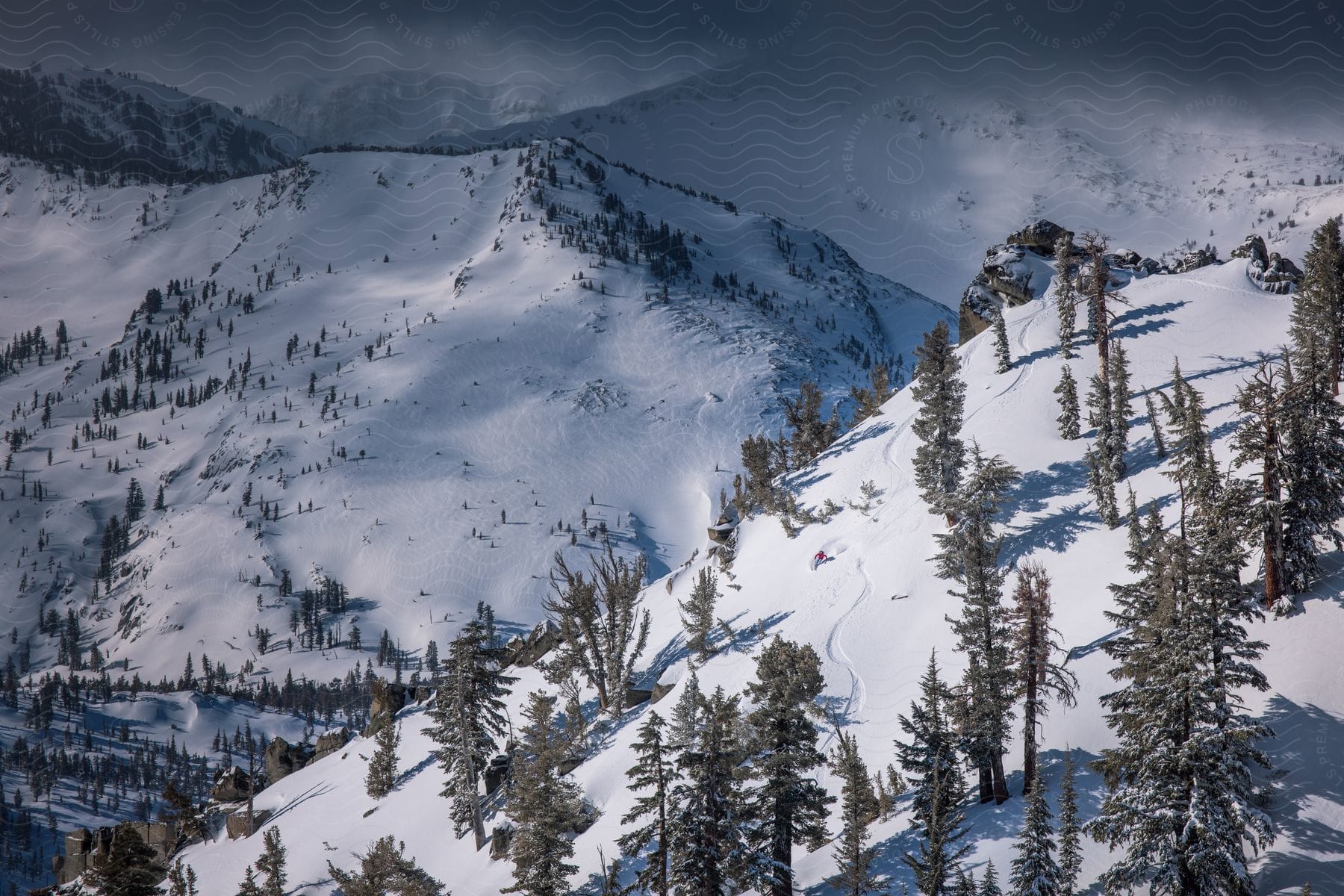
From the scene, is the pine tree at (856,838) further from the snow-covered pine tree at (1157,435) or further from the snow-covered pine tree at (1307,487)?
the snow-covered pine tree at (1157,435)

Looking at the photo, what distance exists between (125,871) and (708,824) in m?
20.0

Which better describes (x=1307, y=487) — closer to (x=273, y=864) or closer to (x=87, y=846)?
(x=273, y=864)

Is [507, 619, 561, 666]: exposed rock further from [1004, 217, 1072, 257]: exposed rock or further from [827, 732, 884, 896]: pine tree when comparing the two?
[1004, 217, 1072, 257]: exposed rock

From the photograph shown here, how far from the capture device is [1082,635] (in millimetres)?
35812

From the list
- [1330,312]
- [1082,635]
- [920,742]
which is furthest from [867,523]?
[1330,312]

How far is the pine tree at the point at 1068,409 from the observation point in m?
51.3

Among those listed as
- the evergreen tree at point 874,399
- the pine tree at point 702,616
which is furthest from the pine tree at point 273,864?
the evergreen tree at point 874,399

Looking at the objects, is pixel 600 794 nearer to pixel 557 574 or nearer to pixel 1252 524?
pixel 1252 524

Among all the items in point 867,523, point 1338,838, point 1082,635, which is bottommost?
point 1338,838

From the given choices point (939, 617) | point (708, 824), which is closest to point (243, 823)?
point (708, 824)

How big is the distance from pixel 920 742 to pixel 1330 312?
3668 cm

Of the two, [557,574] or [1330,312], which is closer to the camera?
[1330,312]

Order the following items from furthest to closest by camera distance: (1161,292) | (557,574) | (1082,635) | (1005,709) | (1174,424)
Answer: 1. (557,574)
2. (1161,292)
3. (1174,424)
4. (1082,635)
5. (1005,709)

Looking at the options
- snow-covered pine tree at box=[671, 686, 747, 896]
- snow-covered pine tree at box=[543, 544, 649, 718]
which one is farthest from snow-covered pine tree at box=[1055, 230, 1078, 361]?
snow-covered pine tree at box=[671, 686, 747, 896]
